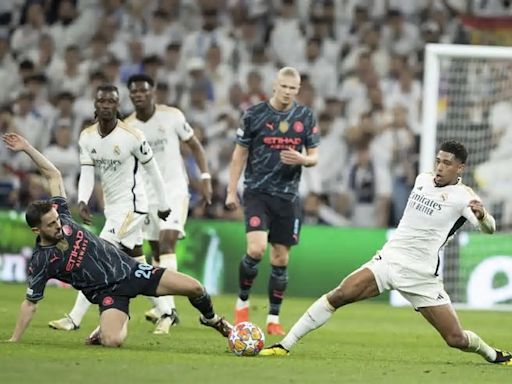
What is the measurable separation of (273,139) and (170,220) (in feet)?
4.49

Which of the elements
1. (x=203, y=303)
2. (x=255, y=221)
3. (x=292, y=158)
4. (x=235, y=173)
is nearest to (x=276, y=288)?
(x=255, y=221)

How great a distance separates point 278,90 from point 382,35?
9.72 metres

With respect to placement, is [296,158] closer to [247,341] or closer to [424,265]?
[424,265]

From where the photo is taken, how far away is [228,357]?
10578mm

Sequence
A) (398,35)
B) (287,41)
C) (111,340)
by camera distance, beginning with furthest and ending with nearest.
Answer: (287,41), (398,35), (111,340)

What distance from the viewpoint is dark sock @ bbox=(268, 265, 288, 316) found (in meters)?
13.6

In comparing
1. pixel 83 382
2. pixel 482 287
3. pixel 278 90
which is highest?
pixel 278 90

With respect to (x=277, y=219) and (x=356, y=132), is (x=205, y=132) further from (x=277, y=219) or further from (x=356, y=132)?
(x=277, y=219)

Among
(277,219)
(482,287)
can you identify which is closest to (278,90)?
(277,219)

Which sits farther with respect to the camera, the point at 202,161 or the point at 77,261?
the point at 202,161

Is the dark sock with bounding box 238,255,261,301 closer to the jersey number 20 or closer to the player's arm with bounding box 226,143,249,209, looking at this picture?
the player's arm with bounding box 226,143,249,209

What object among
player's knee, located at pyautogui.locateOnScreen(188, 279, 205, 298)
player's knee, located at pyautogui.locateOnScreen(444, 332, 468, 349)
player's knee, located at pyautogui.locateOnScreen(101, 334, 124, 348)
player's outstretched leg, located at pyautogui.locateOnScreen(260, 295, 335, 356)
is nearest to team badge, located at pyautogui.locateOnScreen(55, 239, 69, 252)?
Result: player's knee, located at pyautogui.locateOnScreen(101, 334, 124, 348)

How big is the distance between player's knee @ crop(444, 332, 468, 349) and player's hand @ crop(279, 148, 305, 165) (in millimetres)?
3157

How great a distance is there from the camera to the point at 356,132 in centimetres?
2109
